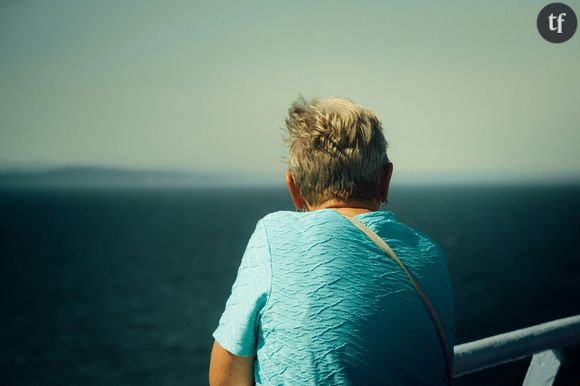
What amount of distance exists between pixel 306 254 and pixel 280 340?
0.20 meters

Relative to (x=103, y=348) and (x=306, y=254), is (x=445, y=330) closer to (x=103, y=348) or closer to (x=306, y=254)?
(x=306, y=254)

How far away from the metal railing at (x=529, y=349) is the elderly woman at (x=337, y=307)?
351 mm

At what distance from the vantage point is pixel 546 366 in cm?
204

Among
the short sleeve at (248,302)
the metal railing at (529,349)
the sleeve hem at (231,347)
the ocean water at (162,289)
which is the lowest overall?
the ocean water at (162,289)

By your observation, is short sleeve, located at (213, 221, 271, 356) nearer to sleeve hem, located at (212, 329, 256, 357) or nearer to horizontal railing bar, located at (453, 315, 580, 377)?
sleeve hem, located at (212, 329, 256, 357)

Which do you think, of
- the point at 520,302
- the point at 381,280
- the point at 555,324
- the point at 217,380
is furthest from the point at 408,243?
the point at 520,302

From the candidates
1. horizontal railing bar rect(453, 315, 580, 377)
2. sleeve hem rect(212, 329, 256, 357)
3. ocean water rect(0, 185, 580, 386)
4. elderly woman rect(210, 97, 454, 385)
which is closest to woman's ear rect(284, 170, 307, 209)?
elderly woman rect(210, 97, 454, 385)

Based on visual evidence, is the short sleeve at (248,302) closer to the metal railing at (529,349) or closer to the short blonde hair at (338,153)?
the short blonde hair at (338,153)

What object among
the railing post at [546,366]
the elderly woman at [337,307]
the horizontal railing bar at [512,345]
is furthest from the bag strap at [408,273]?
the railing post at [546,366]

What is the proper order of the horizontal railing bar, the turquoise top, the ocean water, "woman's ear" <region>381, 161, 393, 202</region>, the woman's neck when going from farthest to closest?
the ocean water → the horizontal railing bar → "woman's ear" <region>381, 161, 393, 202</region> → the woman's neck → the turquoise top

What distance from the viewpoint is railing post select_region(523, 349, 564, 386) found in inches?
79.7

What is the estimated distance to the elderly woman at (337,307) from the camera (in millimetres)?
1239

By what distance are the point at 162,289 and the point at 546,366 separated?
223 ft

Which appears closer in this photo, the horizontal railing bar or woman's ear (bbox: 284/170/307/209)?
woman's ear (bbox: 284/170/307/209)
